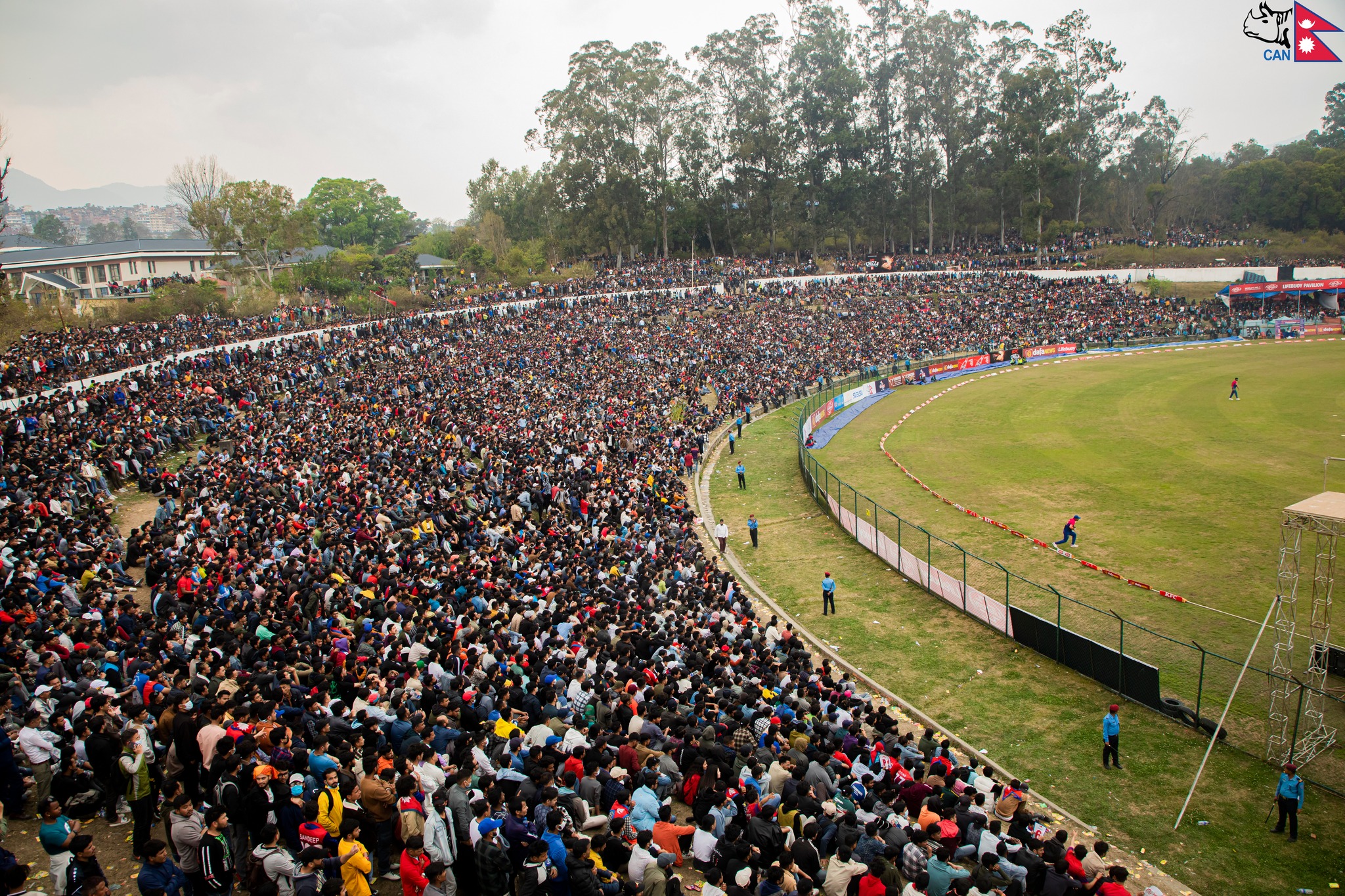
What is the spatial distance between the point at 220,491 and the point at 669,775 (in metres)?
18.1

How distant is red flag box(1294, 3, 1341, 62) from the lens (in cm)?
3241

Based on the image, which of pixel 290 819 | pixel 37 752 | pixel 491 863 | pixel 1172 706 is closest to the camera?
pixel 491 863

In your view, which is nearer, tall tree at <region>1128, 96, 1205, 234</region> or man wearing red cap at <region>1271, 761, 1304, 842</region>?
man wearing red cap at <region>1271, 761, 1304, 842</region>

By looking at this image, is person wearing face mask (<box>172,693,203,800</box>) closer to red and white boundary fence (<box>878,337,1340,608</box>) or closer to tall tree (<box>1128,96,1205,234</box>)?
red and white boundary fence (<box>878,337,1340,608</box>)

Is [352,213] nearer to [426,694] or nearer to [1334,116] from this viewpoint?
[426,694]

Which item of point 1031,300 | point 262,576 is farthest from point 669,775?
point 1031,300

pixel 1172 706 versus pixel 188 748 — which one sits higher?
pixel 188 748

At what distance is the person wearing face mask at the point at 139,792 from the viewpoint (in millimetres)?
8906

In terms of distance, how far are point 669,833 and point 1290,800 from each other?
406 inches

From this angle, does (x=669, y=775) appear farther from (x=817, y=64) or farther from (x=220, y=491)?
(x=817, y=64)

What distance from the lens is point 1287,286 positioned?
67.8m

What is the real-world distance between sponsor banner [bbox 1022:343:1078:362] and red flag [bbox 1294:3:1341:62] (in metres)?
30.3

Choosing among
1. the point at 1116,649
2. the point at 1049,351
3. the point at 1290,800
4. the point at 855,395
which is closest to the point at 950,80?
the point at 1049,351

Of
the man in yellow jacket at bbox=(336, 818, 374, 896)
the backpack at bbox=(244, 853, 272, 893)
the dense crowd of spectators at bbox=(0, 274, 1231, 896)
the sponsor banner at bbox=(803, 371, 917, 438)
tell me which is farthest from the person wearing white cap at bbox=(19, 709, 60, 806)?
the sponsor banner at bbox=(803, 371, 917, 438)
